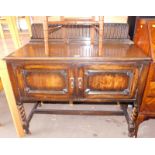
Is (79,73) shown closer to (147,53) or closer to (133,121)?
(147,53)

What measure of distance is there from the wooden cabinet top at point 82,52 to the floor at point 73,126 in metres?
0.35

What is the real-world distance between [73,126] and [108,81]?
74 centimetres

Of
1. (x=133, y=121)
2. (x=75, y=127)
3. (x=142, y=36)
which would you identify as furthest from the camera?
(x=75, y=127)

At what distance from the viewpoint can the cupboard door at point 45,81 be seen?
126 centimetres

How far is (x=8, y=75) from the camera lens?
4.35 ft

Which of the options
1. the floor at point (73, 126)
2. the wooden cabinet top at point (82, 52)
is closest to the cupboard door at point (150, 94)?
the wooden cabinet top at point (82, 52)

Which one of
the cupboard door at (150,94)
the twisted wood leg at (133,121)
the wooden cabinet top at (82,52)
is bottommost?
the twisted wood leg at (133,121)

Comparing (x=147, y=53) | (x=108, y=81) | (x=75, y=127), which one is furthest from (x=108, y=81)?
(x=75, y=127)

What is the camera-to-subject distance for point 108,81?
129 centimetres

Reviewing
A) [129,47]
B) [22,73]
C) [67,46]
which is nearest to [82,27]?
[67,46]

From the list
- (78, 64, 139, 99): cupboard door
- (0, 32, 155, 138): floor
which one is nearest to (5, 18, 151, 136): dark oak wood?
(78, 64, 139, 99): cupboard door

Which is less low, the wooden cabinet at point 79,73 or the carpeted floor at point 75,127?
the wooden cabinet at point 79,73

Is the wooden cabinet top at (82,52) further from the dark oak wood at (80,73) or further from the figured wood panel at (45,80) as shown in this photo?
the figured wood panel at (45,80)
